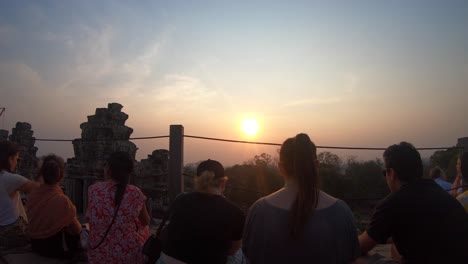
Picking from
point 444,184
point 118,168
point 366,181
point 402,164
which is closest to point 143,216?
point 118,168

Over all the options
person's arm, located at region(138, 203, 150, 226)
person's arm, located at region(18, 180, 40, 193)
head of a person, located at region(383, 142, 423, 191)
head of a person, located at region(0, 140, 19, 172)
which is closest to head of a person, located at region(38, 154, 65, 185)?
person's arm, located at region(18, 180, 40, 193)

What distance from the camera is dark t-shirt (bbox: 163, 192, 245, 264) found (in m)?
2.52

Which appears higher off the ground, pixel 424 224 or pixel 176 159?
pixel 176 159

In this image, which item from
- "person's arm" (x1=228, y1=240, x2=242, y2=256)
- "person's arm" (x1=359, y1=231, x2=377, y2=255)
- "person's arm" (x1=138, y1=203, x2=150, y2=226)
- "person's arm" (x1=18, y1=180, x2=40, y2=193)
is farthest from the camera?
"person's arm" (x1=18, y1=180, x2=40, y2=193)

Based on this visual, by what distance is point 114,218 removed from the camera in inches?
123

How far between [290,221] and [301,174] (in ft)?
0.94

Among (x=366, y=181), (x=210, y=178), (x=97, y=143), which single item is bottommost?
(x=366, y=181)

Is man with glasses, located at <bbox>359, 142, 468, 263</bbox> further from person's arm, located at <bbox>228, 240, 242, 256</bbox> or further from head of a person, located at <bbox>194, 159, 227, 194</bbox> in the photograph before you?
head of a person, located at <bbox>194, 159, 227, 194</bbox>

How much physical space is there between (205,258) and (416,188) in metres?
1.49

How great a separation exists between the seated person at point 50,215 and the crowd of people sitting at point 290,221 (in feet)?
2.23

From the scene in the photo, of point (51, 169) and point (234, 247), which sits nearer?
point (234, 247)

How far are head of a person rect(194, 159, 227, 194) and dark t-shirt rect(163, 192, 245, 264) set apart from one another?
0.12 meters

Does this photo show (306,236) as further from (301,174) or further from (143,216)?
(143,216)

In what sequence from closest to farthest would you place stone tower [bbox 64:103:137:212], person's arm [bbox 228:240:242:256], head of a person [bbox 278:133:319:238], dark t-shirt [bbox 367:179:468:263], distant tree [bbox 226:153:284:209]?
head of a person [bbox 278:133:319:238] < dark t-shirt [bbox 367:179:468:263] < person's arm [bbox 228:240:242:256] < stone tower [bbox 64:103:137:212] < distant tree [bbox 226:153:284:209]
